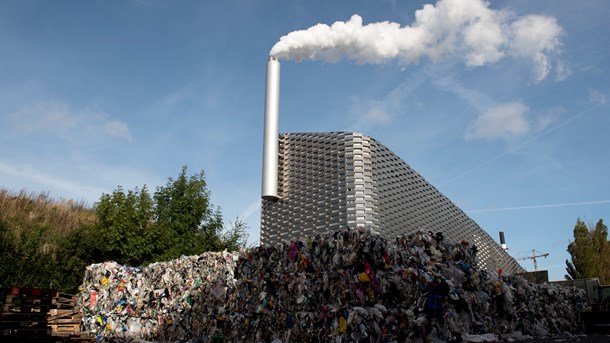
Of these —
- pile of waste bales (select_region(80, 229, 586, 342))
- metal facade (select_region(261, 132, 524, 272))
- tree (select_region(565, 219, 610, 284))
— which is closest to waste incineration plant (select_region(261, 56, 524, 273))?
metal facade (select_region(261, 132, 524, 272))

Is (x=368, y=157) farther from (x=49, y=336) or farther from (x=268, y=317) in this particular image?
(x=49, y=336)

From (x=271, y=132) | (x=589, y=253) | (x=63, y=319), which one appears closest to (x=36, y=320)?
(x=63, y=319)

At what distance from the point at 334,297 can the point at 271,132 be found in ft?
34.5

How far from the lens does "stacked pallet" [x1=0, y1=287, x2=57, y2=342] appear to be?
29.1 feet

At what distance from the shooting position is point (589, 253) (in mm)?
23906

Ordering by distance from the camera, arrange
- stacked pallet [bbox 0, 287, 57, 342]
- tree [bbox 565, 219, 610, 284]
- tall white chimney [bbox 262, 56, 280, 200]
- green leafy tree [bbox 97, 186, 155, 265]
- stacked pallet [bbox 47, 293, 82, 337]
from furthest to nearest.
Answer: tree [bbox 565, 219, 610, 284], tall white chimney [bbox 262, 56, 280, 200], green leafy tree [bbox 97, 186, 155, 265], stacked pallet [bbox 47, 293, 82, 337], stacked pallet [bbox 0, 287, 57, 342]

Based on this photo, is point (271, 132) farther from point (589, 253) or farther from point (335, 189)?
point (589, 253)

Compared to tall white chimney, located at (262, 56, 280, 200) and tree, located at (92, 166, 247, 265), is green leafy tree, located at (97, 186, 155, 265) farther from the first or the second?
tall white chimney, located at (262, 56, 280, 200)

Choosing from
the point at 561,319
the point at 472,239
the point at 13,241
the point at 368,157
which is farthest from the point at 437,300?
the point at 472,239

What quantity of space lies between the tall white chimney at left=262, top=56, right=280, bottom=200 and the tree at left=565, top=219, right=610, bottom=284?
1837 cm

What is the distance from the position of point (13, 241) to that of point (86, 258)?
2.30 m

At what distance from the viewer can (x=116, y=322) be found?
34.5 feet

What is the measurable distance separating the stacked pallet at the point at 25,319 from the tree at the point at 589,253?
2498cm

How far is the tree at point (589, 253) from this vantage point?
23672 millimetres
